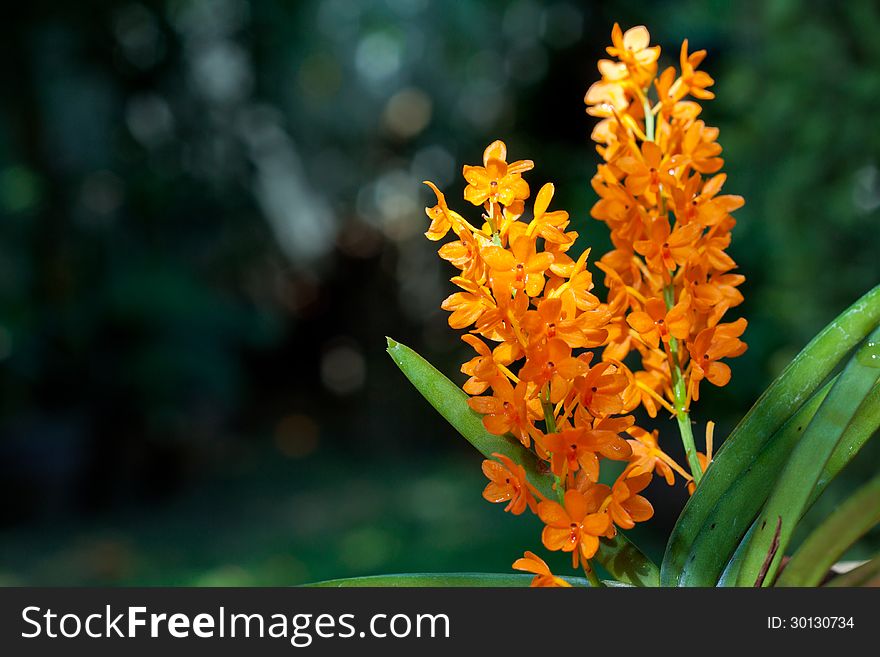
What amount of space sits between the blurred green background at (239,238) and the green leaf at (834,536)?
1.74m

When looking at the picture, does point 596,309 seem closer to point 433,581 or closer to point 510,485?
point 510,485

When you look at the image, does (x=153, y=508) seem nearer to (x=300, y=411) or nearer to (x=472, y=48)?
(x=300, y=411)

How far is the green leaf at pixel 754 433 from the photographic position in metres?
0.60

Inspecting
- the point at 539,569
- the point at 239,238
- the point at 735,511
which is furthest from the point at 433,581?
the point at 239,238

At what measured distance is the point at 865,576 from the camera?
54cm

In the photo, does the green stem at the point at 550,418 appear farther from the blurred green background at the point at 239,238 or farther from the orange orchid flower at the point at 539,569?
the blurred green background at the point at 239,238

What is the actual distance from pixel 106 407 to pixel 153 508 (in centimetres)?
62

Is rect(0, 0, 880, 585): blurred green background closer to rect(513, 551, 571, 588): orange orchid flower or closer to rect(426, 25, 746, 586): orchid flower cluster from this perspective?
rect(426, 25, 746, 586): orchid flower cluster

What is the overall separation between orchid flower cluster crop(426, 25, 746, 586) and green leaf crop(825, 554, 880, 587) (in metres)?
0.13

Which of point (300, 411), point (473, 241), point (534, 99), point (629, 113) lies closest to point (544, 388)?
point (473, 241)

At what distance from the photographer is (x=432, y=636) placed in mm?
547

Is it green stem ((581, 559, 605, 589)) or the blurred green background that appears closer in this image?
green stem ((581, 559, 605, 589))

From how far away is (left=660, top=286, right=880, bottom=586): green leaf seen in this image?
596 millimetres

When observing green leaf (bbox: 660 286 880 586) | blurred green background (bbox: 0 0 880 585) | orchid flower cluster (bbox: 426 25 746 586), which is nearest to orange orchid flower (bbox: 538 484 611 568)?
orchid flower cluster (bbox: 426 25 746 586)
